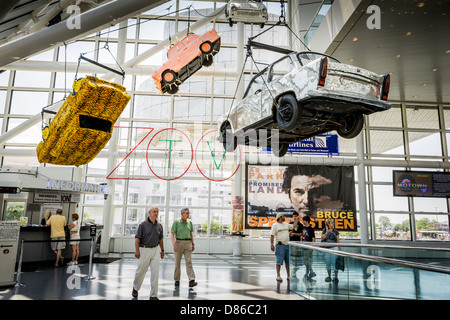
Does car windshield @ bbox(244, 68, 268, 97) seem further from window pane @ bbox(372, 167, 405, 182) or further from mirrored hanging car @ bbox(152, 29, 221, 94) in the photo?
window pane @ bbox(372, 167, 405, 182)

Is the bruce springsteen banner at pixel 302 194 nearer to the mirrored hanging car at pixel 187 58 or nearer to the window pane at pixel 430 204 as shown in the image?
the window pane at pixel 430 204

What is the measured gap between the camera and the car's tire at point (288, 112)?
4.76 metres

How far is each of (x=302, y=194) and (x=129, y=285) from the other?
8.42 meters

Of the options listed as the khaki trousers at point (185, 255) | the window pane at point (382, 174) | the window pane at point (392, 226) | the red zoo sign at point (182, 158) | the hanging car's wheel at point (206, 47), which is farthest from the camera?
the window pane at point (382, 174)

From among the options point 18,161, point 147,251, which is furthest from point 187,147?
point 147,251

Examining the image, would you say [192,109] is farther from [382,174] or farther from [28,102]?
[382,174]

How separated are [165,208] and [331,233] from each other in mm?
8752

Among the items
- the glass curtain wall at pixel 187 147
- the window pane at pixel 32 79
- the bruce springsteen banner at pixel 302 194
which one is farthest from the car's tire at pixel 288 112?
the window pane at pixel 32 79

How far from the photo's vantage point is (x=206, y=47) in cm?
894

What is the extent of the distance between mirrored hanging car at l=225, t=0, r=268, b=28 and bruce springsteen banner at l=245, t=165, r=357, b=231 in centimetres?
661

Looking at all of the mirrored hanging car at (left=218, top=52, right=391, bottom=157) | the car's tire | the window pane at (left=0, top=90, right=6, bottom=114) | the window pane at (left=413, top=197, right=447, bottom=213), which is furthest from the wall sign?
the window pane at (left=0, top=90, right=6, bottom=114)

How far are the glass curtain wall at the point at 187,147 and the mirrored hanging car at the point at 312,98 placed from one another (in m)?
8.09
